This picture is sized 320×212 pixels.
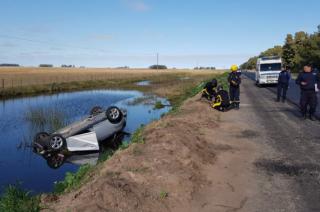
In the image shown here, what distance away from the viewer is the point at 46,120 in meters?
19.5

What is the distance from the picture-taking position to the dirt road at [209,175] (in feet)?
18.2

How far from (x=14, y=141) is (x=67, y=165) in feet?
15.0

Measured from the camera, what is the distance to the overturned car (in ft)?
42.4

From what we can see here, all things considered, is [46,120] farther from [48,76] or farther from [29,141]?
[48,76]

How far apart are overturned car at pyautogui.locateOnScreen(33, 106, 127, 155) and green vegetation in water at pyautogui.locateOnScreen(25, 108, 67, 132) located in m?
3.75

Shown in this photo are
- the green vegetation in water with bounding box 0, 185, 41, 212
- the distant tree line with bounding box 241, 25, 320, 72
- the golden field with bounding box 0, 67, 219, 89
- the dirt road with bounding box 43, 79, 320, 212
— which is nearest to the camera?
the dirt road with bounding box 43, 79, 320, 212

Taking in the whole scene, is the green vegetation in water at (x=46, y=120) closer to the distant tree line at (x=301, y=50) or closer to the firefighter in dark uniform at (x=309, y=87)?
Answer: the firefighter in dark uniform at (x=309, y=87)

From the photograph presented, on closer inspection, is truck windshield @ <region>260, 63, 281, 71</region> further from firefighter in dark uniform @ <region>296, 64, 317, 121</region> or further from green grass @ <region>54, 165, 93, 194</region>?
green grass @ <region>54, 165, 93, 194</region>

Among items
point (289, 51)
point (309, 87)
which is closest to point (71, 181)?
point (309, 87)

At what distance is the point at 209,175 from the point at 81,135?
7.43 meters

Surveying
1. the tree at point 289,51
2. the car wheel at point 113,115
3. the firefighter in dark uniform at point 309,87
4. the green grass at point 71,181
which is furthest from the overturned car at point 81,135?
the tree at point 289,51

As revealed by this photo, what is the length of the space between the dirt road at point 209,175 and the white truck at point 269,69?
23502 mm

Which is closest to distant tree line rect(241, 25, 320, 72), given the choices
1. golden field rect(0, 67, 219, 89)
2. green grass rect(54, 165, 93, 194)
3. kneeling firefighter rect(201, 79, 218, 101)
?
golden field rect(0, 67, 219, 89)

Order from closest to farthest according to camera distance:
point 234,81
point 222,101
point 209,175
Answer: point 209,175 < point 234,81 < point 222,101
